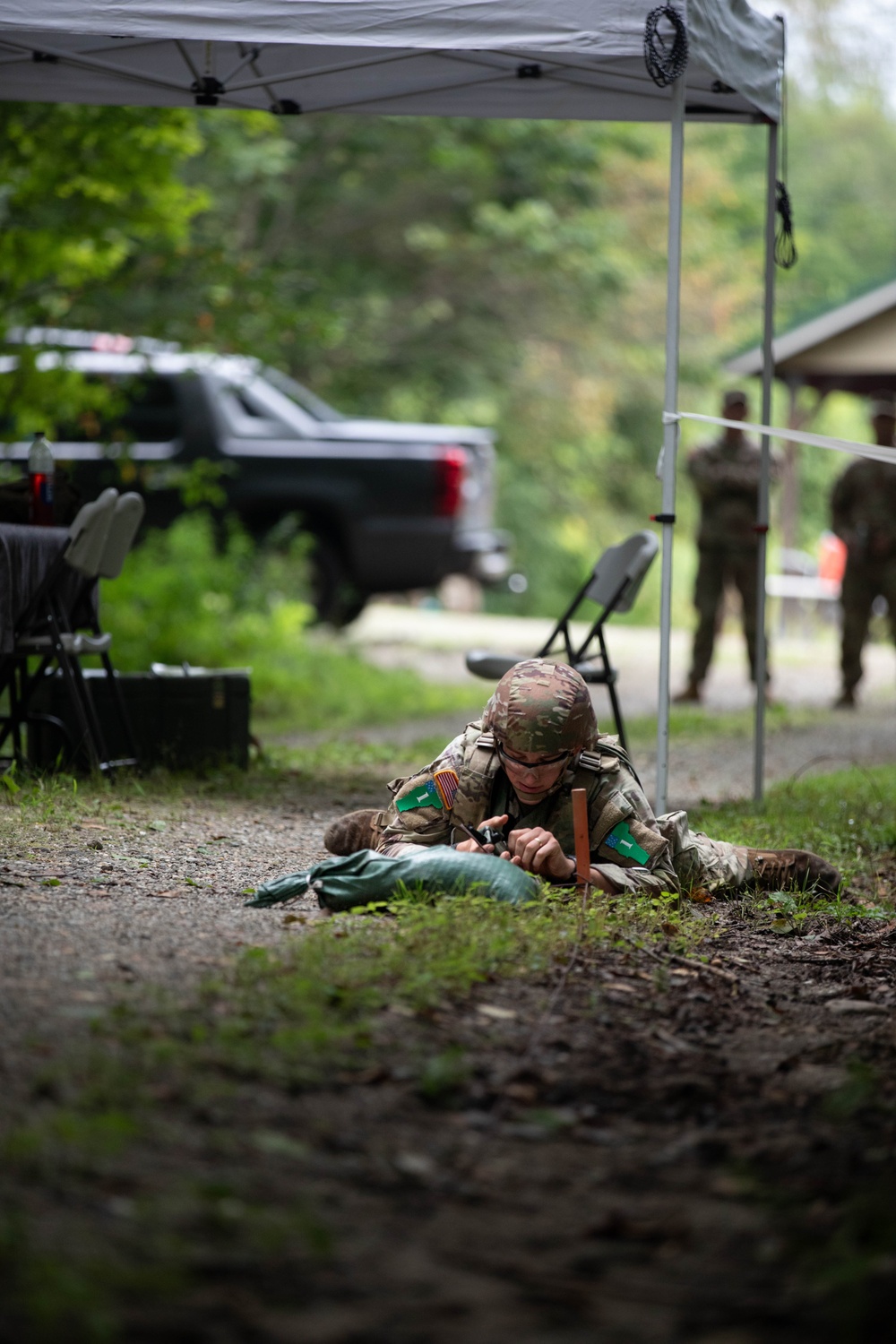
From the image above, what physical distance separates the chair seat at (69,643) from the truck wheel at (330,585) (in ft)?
19.9

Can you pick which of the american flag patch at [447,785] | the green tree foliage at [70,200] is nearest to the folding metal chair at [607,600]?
the american flag patch at [447,785]

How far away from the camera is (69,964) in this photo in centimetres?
367

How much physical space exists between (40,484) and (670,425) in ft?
9.26

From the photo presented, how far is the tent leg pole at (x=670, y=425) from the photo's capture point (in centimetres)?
542

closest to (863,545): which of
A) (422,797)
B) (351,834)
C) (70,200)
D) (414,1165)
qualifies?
(70,200)

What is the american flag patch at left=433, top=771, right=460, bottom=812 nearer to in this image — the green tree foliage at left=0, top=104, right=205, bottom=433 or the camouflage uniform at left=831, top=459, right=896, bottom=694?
the green tree foliage at left=0, top=104, right=205, bottom=433

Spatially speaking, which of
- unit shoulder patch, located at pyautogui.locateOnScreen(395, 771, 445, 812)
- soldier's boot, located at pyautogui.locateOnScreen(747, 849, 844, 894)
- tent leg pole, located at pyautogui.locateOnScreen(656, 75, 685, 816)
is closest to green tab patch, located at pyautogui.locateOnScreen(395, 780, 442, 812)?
unit shoulder patch, located at pyautogui.locateOnScreen(395, 771, 445, 812)

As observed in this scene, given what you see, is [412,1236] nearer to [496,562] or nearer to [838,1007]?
[838,1007]

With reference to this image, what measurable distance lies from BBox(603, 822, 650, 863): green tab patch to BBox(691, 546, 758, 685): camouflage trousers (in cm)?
751

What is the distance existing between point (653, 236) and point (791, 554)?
18.1ft

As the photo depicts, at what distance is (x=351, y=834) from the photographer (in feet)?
16.7

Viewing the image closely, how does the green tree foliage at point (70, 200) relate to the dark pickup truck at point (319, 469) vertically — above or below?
above

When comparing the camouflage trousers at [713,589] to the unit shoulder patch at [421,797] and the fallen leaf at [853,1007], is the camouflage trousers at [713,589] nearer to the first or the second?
the unit shoulder patch at [421,797]

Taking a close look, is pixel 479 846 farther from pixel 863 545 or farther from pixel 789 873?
pixel 863 545
